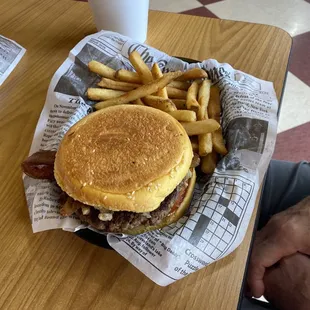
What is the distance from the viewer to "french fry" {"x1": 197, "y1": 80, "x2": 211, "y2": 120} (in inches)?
39.4

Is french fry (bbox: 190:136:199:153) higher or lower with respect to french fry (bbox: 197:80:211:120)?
lower

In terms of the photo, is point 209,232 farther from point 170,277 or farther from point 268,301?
point 268,301

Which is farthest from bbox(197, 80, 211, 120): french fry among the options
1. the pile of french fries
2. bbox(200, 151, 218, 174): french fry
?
bbox(200, 151, 218, 174): french fry

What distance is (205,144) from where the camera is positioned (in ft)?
3.06

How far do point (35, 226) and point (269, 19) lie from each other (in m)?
2.24

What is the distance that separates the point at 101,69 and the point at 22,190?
0.39 metres

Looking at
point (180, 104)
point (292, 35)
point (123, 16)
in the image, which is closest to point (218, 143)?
point (180, 104)

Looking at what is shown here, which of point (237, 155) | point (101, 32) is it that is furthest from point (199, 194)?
point (101, 32)

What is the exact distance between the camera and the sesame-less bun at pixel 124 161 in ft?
2.54

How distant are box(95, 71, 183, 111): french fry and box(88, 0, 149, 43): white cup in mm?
307

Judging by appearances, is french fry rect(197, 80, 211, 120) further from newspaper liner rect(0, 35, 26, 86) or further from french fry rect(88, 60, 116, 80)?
newspaper liner rect(0, 35, 26, 86)

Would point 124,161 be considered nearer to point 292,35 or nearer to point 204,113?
point 204,113

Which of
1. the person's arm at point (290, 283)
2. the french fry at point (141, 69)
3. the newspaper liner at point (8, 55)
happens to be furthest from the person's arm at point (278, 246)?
the newspaper liner at point (8, 55)

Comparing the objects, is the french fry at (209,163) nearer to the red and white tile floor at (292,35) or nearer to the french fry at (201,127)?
the french fry at (201,127)
